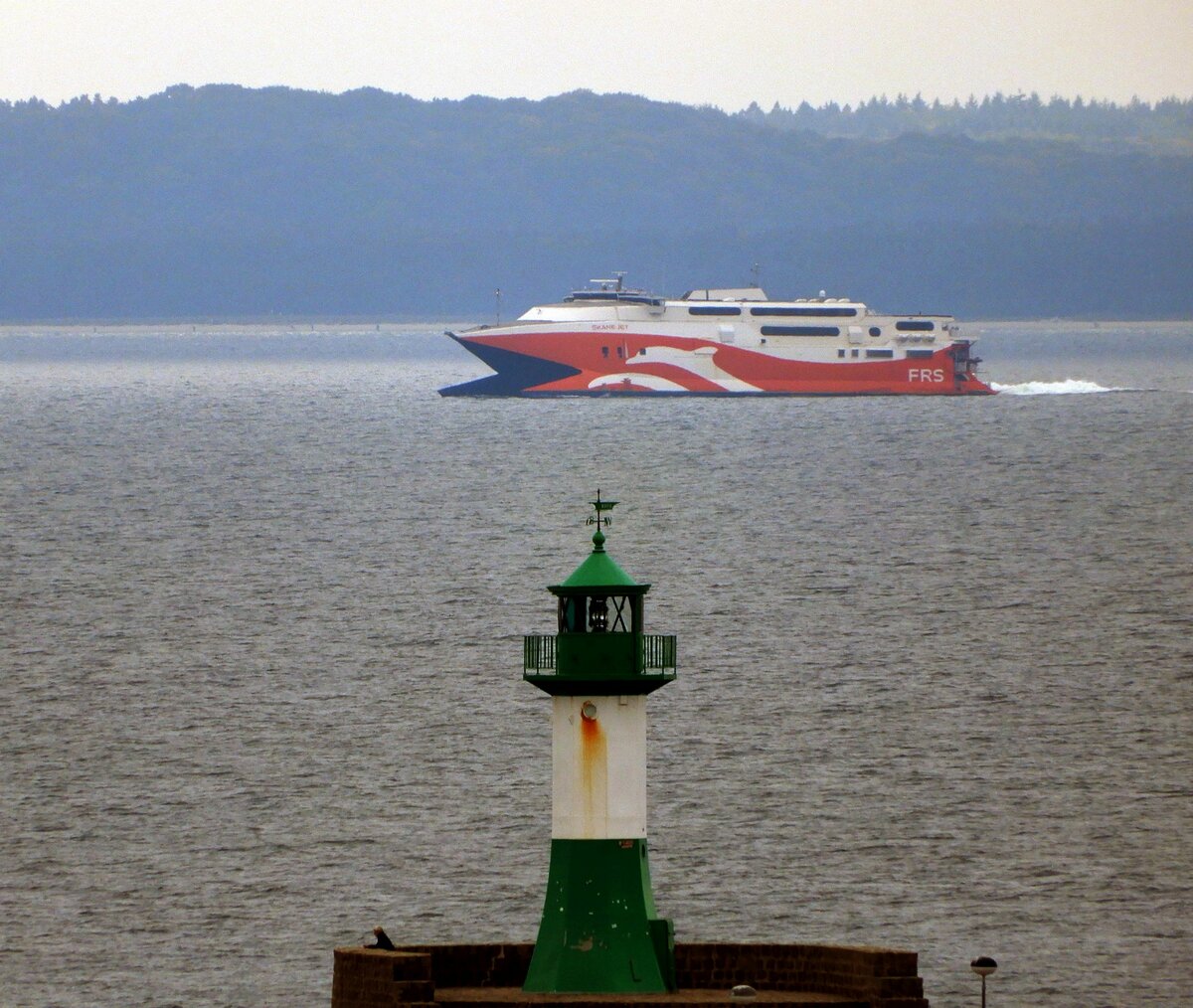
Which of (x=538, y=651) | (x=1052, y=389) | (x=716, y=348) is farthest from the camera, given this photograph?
(x=1052, y=389)

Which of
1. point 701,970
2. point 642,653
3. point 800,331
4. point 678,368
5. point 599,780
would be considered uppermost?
point 800,331

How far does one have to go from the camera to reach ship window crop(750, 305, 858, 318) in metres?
120

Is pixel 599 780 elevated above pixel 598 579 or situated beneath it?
situated beneath

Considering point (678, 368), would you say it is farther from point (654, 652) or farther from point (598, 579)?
point (654, 652)

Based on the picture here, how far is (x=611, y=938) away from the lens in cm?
1952

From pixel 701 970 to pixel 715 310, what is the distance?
322 ft

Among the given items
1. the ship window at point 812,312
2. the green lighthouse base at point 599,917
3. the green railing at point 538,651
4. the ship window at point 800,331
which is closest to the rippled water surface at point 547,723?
the green lighthouse base at point 599,917

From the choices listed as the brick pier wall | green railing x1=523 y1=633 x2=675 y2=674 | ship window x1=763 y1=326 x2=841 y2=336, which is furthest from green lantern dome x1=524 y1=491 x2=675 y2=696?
ship window x1=763 y1=326 x2=841 y2=336

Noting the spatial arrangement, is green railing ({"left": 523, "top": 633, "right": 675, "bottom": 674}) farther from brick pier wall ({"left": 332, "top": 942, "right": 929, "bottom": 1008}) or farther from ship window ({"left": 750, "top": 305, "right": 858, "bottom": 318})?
ship window ({"left": 750, "top": 305, "right": 858, "bottom": 318})

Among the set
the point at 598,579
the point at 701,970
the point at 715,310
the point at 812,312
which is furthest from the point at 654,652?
the point at 812,312

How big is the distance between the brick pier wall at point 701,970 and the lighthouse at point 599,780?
1306 mm

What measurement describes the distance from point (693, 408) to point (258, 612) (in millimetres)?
87757

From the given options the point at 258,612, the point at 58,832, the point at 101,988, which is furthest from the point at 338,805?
the point at 258,612

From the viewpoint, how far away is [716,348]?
120500 millimetres
